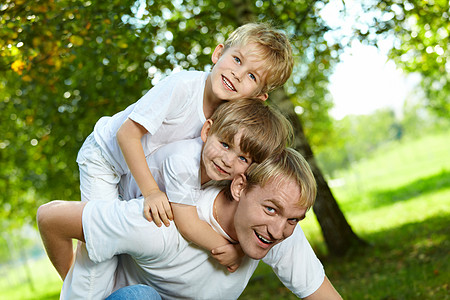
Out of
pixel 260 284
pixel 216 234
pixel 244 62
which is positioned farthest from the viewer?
pixel 260 284

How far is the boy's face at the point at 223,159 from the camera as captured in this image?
102 inches

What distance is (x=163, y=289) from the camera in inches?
107

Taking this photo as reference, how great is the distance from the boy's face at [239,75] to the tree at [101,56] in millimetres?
1619

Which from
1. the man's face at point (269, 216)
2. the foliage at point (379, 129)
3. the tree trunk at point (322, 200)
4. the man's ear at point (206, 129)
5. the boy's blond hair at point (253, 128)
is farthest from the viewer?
the foliage at point (379, 129)

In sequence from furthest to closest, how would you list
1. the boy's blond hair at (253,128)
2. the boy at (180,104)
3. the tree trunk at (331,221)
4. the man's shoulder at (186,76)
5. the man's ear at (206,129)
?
the tree trunk at (331,221)
the man's shoulder at (186,76)
the boy at (180,104)
the man's ear at (206,129)
the boy's blond hair at (253,128)

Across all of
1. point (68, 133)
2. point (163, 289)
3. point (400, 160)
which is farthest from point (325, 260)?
point (400, 160)

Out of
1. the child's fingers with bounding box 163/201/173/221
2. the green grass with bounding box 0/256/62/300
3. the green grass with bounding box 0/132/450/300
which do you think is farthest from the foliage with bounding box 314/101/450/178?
the child's fingers with bounding box 163/201/173/221

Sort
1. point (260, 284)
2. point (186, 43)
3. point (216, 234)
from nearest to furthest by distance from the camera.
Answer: point (216, 234) < point (186, 43) < point (260, 284)

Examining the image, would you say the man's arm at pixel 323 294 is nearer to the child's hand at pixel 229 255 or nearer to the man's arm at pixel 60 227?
the child's hand at pixel 229 255

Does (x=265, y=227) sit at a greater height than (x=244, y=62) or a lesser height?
lesser

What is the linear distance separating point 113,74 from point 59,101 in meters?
1.10

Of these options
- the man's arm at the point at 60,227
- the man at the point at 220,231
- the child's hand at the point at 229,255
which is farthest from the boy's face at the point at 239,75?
the man's arm at the point at 60,227

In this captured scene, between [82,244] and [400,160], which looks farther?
[400,160]

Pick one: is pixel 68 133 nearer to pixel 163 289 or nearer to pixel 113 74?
pixel 113 74
